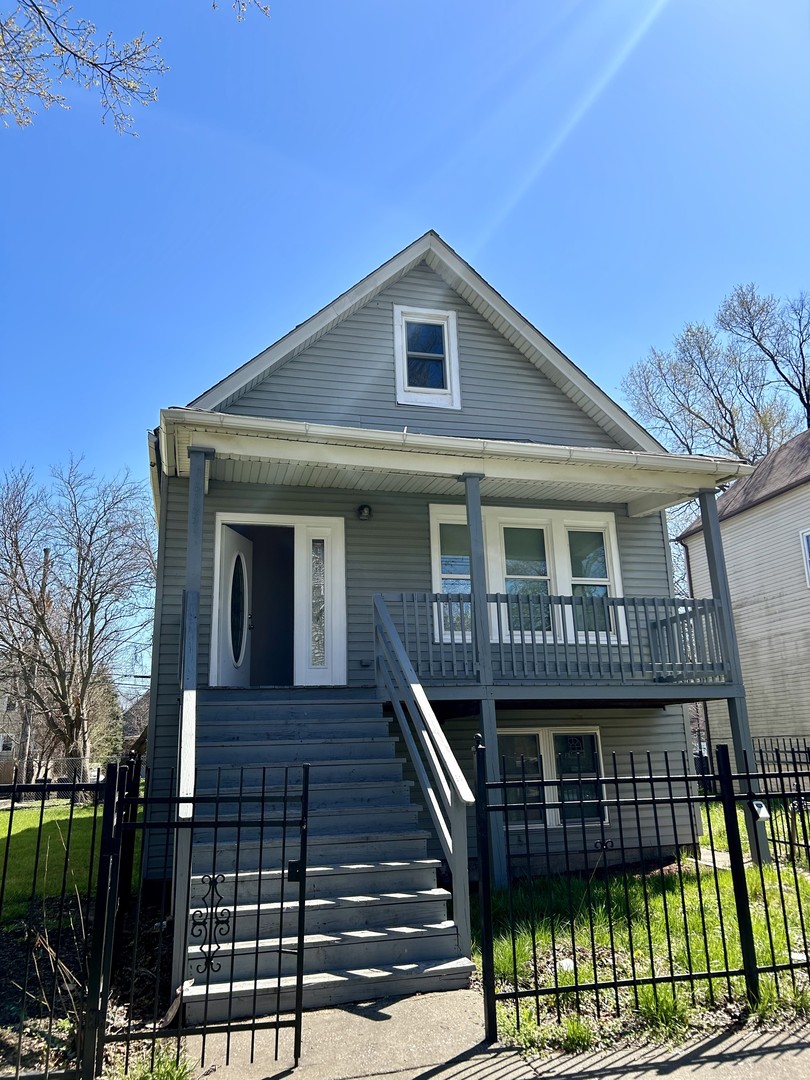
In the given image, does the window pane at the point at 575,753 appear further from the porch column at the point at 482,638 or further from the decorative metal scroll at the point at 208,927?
the decorative metal scroll at the point at 208,927

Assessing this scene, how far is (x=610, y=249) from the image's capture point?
13914 mm

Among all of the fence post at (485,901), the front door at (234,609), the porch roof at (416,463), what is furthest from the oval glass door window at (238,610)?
the fence post at (485,901)

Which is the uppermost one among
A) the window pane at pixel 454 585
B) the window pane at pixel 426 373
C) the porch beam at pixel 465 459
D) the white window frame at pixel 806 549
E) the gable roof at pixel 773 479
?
the gable roof at pixel 773 479

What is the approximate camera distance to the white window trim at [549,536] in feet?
34.3

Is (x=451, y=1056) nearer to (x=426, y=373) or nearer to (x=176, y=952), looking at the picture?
(x=176, y=952)

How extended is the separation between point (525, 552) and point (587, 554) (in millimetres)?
999

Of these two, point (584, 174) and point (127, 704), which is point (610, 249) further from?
point (127, 704)

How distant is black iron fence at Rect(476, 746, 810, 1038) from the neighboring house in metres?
10.7

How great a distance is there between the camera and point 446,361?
36.4 feet

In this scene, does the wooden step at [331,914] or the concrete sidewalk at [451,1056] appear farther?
the wooden step at [331,914]

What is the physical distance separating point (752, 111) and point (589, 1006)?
12.2 metres

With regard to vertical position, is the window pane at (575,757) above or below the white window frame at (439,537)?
below

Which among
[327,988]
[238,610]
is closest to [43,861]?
[238,610]

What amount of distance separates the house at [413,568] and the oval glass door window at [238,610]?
0.04 metres
